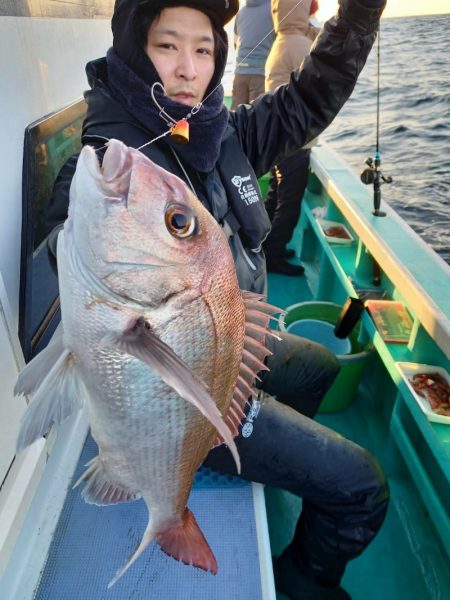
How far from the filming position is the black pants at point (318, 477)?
1819mm

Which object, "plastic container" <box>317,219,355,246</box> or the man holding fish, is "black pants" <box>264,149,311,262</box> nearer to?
"plastic container" <box>317,219,355,246</box>

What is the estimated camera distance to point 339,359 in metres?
2.86

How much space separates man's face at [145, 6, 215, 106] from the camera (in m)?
1.71

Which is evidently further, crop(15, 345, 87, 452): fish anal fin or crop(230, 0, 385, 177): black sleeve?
crop(230, 0, 385, 177): black sleeve

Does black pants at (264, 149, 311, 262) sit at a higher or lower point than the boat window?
lower

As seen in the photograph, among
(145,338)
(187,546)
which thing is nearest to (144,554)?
(187,546)

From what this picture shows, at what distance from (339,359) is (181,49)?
190 centimetres

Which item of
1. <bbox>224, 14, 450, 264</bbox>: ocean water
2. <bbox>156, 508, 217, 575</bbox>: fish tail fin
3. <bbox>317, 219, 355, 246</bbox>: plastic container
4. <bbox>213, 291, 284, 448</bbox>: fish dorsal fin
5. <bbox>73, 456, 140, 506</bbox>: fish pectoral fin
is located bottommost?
<bbox>224, 14, 450, 264</bbox>: ocean water

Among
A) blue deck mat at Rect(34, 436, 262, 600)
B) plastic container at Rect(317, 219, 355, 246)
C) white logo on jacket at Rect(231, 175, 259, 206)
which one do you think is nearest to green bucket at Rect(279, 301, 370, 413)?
plastic container at Rect(317, 219, 355, 246)

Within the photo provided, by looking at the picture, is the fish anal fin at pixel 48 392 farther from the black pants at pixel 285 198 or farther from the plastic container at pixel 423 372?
the black pants at pixel 285 198

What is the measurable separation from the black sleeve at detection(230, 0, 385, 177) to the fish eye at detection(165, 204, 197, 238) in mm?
1345

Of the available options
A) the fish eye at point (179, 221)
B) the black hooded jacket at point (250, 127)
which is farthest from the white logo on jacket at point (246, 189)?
the fish eye at point (179, 221)

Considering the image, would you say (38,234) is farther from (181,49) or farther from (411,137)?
(411,137)

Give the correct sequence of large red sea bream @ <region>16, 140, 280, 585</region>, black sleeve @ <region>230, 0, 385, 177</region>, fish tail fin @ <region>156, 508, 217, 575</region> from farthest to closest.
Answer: black sleeve @ <region>230, 0, 385, 177</region> < fish tail fin @ <region>156, 508, 217, 575</region> < large red sea bream @ <region>16, 140, 280, 585</region>
